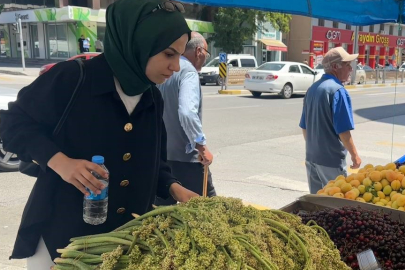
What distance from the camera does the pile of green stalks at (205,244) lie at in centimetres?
120

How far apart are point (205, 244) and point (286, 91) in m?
16.8

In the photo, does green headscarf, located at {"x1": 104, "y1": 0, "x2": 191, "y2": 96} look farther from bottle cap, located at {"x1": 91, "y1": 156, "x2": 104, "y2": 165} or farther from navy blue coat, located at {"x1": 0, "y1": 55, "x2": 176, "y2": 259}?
bottle cap, located at {"x1": 91, "y1": 156, "x2": 104, "y2": 165}

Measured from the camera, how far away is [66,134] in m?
1.65

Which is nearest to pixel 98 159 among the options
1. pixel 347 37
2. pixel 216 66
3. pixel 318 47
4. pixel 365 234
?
pixel 365 234

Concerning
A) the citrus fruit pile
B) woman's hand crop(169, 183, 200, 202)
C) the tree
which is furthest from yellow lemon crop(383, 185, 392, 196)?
the tree

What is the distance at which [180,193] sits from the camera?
1.89 metres

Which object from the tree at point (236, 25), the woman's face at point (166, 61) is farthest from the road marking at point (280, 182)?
the tree at point (236, 25)

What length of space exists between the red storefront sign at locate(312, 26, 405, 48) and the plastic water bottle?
136ft

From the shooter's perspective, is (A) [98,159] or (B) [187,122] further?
(B) [187,122]

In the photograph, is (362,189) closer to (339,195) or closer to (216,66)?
(339,195)

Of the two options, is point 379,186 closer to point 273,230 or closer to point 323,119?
point 323,119

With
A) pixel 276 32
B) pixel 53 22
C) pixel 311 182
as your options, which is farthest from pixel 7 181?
pixel 276 32

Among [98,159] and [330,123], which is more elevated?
[98,159]

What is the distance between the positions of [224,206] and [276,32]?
130 feet
